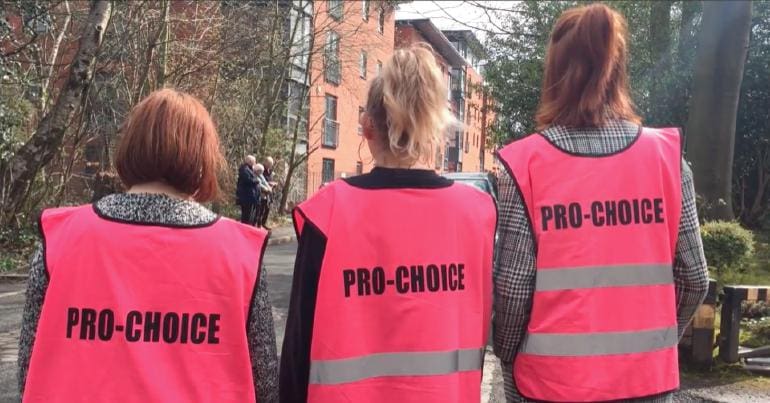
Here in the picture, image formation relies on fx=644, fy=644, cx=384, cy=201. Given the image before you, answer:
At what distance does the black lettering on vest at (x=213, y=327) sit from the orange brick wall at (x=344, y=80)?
1923cm

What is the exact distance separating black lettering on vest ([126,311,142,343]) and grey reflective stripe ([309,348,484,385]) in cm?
50

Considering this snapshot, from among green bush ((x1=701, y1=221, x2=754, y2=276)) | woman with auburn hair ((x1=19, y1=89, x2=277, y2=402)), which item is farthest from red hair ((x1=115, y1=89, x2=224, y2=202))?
green bush ((x1=701, y1=221, x2=754, y2=276))

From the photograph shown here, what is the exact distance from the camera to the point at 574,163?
207cm

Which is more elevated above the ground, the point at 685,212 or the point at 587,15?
the point at 587,15

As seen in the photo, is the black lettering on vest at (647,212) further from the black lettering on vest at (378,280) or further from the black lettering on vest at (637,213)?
the black lettering on vest at (378,280)

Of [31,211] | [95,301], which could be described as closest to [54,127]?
[31,211]

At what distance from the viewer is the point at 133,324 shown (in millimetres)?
1694

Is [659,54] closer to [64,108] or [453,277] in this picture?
[64,108]

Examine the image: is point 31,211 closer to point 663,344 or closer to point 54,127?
point 54,127

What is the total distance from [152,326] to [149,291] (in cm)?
9

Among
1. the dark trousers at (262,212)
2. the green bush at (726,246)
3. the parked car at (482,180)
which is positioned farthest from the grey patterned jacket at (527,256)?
the dark trousers at (262,212)

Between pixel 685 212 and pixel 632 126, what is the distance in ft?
1.12

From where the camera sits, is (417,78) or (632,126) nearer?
(417,78)

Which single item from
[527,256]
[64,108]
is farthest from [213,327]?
[64,108]
